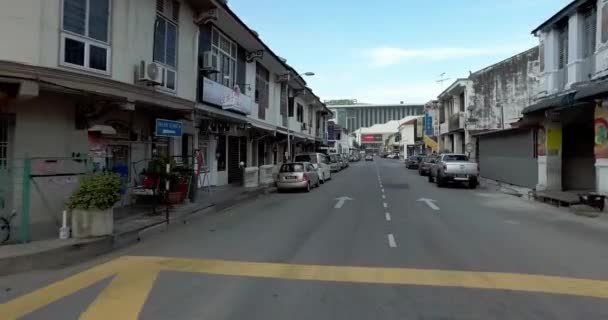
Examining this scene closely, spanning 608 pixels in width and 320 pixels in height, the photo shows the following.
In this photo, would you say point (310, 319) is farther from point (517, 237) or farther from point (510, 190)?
point (510, 190)

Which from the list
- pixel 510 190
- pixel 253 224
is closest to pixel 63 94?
pixel 253 224

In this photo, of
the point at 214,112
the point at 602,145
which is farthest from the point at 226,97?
the point at 602,145

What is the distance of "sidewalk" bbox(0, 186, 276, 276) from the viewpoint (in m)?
7.23

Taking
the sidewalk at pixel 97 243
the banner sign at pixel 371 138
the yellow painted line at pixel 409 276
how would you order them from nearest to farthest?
the yellow painted line at pixel 409 276, the sidewalk at pixel 97 243, the banner sign at pixel 371 138

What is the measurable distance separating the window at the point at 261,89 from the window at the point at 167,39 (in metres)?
11.4

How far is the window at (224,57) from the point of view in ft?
65.2

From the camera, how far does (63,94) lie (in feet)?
35.6

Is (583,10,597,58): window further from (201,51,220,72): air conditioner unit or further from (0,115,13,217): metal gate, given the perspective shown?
(0,115,13,217): metal gate

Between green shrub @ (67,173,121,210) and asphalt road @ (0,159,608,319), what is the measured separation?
1.04m

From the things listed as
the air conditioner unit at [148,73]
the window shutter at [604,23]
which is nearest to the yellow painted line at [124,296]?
the air conditioner unit at [148,73]

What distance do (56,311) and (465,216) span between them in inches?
448

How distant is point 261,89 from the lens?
28.2 m

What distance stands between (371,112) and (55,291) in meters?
181

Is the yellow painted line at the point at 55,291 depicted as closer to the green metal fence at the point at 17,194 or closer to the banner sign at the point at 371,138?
the green metal fence at the point at 17,194
